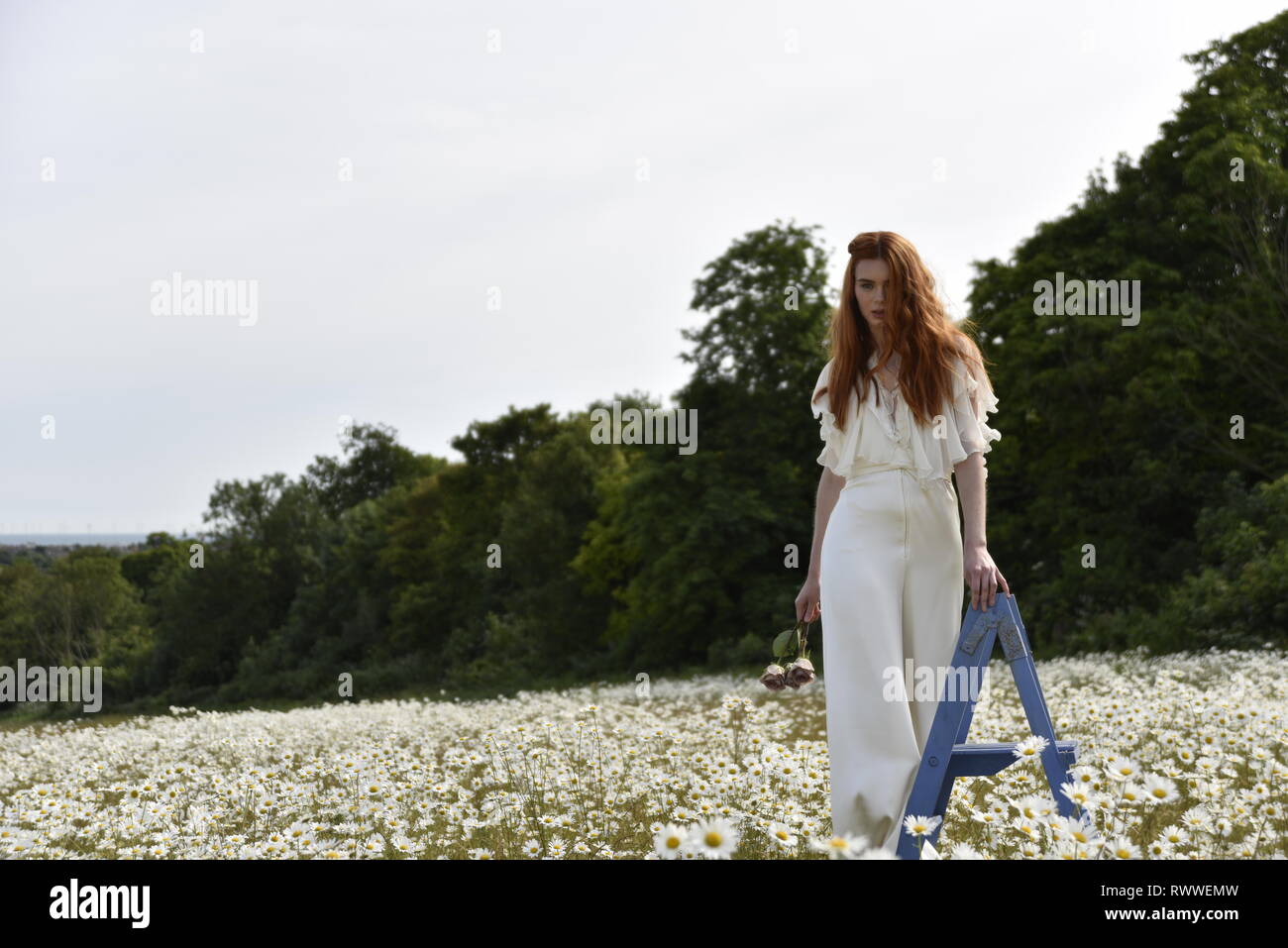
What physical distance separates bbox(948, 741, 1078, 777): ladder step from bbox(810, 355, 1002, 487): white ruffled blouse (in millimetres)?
1051

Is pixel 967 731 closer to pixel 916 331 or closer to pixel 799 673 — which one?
pixel 799 673

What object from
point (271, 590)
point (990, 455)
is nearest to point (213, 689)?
point (271, 590)

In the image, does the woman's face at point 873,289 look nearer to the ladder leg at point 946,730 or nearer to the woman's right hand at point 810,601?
the woman's right hand at point 810,601

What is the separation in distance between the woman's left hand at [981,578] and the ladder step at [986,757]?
0.51m

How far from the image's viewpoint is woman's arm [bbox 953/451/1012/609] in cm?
427

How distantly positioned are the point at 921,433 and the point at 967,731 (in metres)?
1.18

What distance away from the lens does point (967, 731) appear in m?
4.21

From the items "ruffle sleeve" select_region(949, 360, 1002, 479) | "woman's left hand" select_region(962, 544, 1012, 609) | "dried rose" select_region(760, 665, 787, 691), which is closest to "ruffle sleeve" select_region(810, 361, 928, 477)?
"ruffle sleeve" select_region(949, 360, 1002, 479)

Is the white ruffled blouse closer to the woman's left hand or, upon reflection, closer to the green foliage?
the woman's left hand

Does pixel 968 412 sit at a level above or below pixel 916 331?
below

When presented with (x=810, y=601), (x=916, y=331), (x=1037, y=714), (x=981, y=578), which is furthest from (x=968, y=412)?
(x=1037, y=714)

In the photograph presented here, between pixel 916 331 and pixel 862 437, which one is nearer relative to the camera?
pixel 916 331

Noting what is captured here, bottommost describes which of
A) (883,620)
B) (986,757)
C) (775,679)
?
(986,757)

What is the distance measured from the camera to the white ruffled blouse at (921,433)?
183 inches
